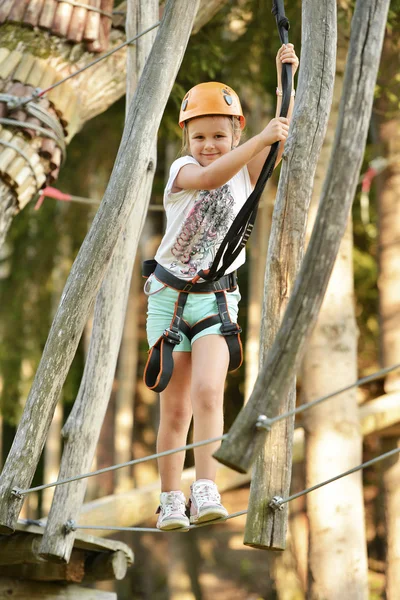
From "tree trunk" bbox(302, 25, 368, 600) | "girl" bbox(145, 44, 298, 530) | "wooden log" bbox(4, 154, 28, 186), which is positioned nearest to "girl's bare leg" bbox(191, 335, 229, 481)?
"girl" bbox(145, 44, 298, 530)

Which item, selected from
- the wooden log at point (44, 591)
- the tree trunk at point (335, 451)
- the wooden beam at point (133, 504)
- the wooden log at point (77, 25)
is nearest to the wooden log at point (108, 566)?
the wooden log at point (44, 591)

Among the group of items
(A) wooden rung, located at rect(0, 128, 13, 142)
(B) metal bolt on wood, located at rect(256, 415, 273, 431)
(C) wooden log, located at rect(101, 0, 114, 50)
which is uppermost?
(C) wooden log, located at rect(101, 0, 114, 50)

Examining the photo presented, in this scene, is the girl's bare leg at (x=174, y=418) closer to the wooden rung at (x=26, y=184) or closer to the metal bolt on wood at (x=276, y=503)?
the metal bolt on wood at (x=276, y=503)

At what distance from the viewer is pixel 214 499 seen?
111 inches

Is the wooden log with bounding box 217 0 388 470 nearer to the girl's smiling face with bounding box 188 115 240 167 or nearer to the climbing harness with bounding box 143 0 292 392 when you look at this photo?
the climbing harness with bounding box 143 0 292 392

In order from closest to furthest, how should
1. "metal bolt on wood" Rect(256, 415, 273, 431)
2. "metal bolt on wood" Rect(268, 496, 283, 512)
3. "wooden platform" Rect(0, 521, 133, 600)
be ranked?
"metal bolt on wood" Rect(256, 415, 273, 431) < "metal bolt on wood" Rect(268, 496, 283, 512) < "wooden platform" Rect(0, 521, 133, 600)

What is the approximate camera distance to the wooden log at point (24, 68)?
4754 millimetres

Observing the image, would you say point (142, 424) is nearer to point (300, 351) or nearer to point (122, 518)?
point (122, 518)

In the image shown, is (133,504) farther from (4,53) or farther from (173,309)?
(173,309)

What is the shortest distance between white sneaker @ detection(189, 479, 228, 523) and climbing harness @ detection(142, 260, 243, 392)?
1.09 feet

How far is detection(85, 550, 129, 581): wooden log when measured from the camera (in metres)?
4.71

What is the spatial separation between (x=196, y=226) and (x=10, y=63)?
2307 millimetres

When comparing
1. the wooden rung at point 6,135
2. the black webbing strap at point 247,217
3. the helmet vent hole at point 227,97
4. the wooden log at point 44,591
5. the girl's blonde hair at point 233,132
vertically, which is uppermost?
the wooden rung at point 6,135

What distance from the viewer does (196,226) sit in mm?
2977
